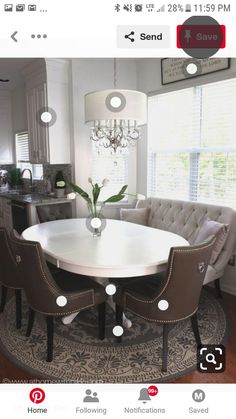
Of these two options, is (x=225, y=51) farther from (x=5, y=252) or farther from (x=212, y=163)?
(x=212, y=163)

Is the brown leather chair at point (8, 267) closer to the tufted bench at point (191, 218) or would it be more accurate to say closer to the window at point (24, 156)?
the tufted bench at point (191, 218)

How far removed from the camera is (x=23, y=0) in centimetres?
82

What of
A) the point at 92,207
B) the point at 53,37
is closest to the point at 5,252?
the point at 92,207

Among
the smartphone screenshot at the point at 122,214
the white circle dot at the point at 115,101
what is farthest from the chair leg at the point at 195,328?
the white circle dot at the point at 115,101

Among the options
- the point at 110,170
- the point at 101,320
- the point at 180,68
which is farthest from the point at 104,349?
the point at 180,68

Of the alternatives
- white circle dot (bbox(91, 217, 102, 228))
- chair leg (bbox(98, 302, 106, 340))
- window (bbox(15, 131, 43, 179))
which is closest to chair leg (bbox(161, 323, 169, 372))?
chair leg (bbox(98, 302, 106, 340))

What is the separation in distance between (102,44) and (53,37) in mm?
139

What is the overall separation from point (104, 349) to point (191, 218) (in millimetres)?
1501

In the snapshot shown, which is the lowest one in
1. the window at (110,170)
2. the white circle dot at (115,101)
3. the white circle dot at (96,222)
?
the white circle dot at (96,222)

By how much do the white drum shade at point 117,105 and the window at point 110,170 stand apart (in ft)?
5.28

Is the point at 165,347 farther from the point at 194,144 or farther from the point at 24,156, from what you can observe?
the point at 24,156

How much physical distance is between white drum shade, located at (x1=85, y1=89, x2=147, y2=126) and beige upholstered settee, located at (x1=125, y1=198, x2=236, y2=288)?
1.14 meters

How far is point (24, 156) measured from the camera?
16.0ft
